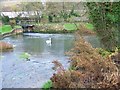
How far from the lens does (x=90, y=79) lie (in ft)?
5.39

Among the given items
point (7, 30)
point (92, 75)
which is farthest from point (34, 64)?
point (92, 75)

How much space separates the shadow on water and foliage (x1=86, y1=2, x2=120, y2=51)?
11 centimetres

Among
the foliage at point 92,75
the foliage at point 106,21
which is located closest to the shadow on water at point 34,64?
the foliage at point 106,21

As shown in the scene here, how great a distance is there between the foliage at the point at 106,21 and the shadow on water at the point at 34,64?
0.11 metres

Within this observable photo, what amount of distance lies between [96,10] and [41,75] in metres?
0.75

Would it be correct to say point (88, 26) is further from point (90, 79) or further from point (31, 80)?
point (90, 79)


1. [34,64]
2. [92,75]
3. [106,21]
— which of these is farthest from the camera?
[34,64]

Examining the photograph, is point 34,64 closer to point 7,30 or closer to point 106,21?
point 7,30

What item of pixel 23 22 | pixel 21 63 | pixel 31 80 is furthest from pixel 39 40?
pixel 31 80

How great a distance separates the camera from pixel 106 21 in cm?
253

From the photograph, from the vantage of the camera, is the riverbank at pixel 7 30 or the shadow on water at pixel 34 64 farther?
the shadow on water at pixel 34 64

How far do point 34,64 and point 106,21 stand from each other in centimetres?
77

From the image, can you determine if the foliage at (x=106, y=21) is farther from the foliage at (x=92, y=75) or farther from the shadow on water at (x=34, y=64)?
the foliage at (x=92, y=75)

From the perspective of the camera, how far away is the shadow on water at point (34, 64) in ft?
6.59
